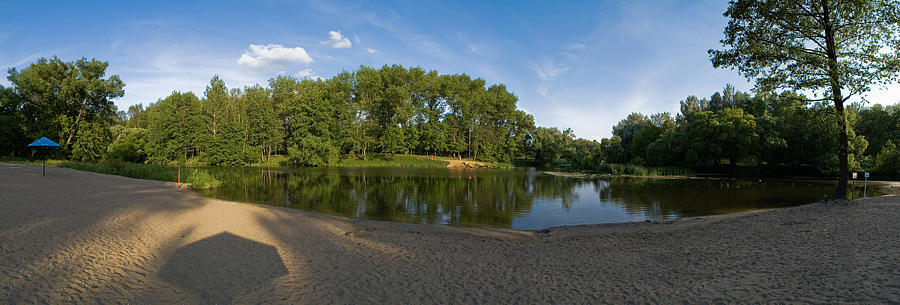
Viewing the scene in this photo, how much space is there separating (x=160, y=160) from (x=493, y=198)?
52480mm

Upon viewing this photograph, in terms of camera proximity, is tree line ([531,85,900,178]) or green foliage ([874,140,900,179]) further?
tree line ([531,85,900,178])

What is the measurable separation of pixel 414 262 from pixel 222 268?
3175 mm

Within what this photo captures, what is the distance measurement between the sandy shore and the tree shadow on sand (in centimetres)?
3

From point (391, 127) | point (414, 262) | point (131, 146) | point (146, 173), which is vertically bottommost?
point (414, 262)

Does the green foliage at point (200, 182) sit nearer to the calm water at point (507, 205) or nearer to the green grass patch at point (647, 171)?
the calm water at point (507, 205)

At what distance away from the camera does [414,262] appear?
22.8 feet

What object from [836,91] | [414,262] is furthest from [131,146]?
[836,91]

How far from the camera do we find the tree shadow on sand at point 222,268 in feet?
17.2

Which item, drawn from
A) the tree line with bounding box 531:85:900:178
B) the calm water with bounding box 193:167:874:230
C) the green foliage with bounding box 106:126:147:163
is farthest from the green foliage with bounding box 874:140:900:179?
the green foliage with bounding box 106:126:147:163

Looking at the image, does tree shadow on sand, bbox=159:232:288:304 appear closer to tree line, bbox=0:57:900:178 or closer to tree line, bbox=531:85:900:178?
tree line, bbox=0:57:900:178

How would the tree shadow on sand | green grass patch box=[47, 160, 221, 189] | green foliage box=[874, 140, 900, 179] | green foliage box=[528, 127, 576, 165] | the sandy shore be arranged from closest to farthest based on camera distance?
the sandy shore → the tree shadow on sand → green grass patch box=[47, 160, 221, 189] → green foliage box=[874, 140, 900, 179] → green foliage box=[528, 127, 576, 165]

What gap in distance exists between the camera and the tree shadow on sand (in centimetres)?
525

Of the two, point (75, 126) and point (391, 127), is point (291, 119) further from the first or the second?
point (75, 126)

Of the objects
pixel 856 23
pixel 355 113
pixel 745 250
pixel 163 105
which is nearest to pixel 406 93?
pixel 355 113
